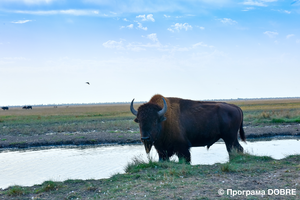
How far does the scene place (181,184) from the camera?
5.91m

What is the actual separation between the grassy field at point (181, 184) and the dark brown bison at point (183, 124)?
79 centimetres

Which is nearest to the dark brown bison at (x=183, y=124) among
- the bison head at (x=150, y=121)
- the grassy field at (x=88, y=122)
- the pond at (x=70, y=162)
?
the bison head at (x=150, y=121)

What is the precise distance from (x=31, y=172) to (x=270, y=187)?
26.4 ft

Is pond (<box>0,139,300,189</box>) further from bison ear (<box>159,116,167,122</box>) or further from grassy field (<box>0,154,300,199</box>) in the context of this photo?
bison ear (<box>159,116,167,122</box>)

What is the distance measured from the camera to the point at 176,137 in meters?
8.41

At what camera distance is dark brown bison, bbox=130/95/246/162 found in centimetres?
800

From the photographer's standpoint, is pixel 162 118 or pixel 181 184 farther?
pixel 162 118

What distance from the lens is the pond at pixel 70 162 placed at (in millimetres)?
9047

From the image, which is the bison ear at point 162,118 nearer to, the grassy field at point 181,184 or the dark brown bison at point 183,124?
the dark brown bison at point 183,124

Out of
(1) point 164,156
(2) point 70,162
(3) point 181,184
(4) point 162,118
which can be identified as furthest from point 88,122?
(3) point 181,184

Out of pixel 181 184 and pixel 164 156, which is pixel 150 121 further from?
pixel 181 184

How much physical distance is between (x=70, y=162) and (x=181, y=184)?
6761mm

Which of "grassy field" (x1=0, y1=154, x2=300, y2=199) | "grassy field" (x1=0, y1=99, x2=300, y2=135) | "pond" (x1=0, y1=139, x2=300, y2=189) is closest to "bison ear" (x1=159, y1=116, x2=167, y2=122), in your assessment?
"grassy field" (x1=0, y1=154, x2=300, y2=199)

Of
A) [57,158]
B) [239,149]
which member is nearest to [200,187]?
[239,149]
